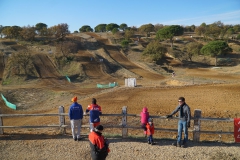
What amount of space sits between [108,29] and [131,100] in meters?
95.9

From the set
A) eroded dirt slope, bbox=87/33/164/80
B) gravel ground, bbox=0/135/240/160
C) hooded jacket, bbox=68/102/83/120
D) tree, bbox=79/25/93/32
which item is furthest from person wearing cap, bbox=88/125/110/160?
tree, bbox=79/25/93/32

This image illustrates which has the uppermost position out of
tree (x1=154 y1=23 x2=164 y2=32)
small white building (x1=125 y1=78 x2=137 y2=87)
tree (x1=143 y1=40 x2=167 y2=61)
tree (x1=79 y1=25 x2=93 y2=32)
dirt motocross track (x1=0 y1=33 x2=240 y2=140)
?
tree (x1=79 y1=25 x2=93 y2=32)

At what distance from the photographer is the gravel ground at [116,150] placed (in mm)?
7715

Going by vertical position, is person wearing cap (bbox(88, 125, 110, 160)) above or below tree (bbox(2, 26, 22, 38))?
below

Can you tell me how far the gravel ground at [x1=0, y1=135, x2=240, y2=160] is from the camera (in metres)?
7.71

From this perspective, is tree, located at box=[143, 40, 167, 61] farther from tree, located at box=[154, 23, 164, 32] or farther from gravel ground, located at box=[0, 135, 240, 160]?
tree, located at box=[154, 23, 164, 32]

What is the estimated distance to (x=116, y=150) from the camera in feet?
26.7

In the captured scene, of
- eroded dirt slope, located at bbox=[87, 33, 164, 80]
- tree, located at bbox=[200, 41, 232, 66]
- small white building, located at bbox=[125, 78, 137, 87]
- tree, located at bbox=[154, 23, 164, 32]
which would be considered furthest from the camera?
tree, located at bbox=[154, 23, 164, 32]

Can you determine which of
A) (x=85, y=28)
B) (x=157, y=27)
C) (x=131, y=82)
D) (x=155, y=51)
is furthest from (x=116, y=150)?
(x=85, y=28)

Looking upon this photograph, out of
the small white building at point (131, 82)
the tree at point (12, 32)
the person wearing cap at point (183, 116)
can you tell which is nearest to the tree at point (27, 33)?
the tree at point (12, 32)

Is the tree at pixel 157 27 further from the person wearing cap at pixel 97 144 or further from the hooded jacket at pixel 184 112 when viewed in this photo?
the person wearing cap at pixel 97 144

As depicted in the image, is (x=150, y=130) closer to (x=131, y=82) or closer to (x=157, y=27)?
(x=131, y=82)

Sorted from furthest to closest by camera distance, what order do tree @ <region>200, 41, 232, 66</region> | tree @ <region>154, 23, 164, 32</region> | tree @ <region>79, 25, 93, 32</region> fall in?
tree @ <region>79, 25, 93, 32</region>, tree @ <region>154, 23, 164, 32</region>, tree @ <region>200, 41, 232, 66</region>

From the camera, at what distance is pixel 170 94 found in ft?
70.3
